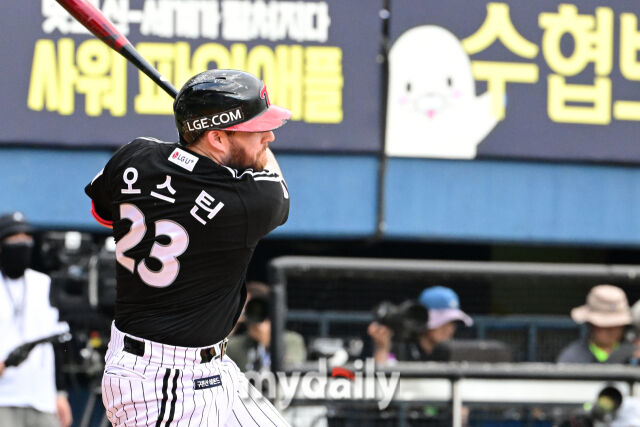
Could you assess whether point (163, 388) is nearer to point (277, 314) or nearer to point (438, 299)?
point (277, 314)

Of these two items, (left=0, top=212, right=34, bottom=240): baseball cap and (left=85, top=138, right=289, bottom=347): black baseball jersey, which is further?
(left=0, top=212, right=34, bottom=240): baseball cap

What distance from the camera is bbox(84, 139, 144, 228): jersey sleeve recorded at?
12.0 feet

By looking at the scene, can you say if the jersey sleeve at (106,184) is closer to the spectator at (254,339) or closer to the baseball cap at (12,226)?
the spectator at (254,339)

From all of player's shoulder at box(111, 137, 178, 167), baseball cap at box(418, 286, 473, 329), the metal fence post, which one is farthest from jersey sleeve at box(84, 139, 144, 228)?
baseball cap at box(418, 286, 473, 329)

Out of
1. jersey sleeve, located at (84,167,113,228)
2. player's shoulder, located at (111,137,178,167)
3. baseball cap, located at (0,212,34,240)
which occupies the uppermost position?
player's shoulder, located at (111,137,178,167)

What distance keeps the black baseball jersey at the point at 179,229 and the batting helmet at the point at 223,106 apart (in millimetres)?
102

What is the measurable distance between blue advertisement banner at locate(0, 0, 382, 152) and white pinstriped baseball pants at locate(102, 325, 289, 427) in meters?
4.04

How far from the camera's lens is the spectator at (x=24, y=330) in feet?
20.2

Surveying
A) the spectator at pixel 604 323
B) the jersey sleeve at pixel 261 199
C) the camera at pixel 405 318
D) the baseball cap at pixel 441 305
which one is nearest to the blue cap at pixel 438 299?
the baseball cap at pixel 441 305

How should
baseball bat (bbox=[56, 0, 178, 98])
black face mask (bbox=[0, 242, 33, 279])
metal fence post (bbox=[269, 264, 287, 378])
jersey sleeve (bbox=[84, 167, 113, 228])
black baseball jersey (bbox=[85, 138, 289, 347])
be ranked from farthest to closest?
black face mask (bbox=[0, 242, 33, 279]) → metal fence post (bbox=[269, 264, 287, 378]) → baseball bat (bbox=[56, 0, 178, 98]) → jersey sleeve (bbox=[84, 167, 113, 228]) → black baseball jersey (bbox=[85, 138, 289, 347])

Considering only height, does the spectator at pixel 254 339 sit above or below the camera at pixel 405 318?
below

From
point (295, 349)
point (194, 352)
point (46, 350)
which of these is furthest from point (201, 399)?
point (46, 350)

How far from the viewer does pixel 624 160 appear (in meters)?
8.19

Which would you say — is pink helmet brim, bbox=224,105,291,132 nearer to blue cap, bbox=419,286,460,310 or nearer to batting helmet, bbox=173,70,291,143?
batting helmet, bbox=173,70,291,143
